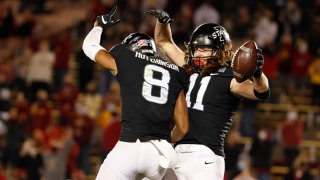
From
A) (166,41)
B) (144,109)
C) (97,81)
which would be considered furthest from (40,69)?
(144,109)

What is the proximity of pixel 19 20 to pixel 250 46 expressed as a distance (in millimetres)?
13647

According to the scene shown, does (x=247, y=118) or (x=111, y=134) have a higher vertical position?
(x=111, y=134)

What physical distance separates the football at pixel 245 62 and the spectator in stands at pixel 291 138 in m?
9.32

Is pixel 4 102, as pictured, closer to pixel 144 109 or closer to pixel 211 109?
pixel 211 109

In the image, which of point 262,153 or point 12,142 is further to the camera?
point 262,153

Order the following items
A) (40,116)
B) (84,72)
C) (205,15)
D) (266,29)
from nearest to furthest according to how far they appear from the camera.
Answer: (40,116)
(84,72)
(266,29)
(205,15)

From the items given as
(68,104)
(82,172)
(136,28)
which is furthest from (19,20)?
(82,172)

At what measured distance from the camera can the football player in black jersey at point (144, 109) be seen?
630 centimetres

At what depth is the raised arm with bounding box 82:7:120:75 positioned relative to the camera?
6.48 meters

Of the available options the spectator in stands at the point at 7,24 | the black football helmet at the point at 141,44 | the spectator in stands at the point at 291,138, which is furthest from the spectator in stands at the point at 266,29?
the black football helmet at the point at 141,44

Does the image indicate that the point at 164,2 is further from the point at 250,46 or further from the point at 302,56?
the point at 250,46

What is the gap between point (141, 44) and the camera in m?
6.58

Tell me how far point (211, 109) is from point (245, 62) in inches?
22.2

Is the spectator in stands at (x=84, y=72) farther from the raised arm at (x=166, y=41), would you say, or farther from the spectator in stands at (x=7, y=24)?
the raised arm at (x=166, y=41)
